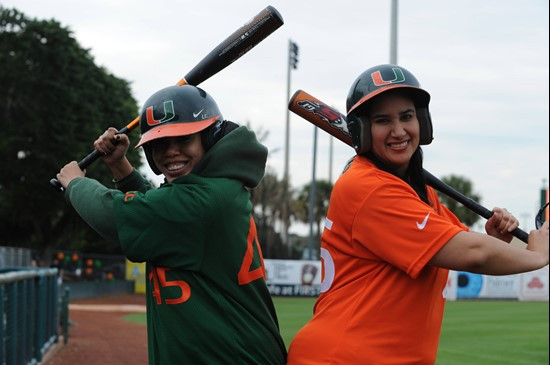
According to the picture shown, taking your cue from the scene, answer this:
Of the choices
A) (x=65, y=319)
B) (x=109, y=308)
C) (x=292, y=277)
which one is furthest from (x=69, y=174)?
(x=292, y=277)

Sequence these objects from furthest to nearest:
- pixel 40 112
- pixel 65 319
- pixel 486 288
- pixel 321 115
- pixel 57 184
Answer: pixel 486 288
pixel 40 112
pixel 65 319
pixel 321 115
pixel 57 184

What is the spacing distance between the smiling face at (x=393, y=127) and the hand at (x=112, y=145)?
50.0 inches

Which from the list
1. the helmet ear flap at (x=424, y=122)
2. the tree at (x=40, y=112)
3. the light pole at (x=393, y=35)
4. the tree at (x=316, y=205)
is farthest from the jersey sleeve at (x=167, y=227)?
the tree at (x=316, y=205)

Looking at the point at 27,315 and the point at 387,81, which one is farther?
the point at 27,315

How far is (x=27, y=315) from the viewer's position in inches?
442

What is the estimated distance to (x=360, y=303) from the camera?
328cm

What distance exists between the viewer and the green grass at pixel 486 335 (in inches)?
587

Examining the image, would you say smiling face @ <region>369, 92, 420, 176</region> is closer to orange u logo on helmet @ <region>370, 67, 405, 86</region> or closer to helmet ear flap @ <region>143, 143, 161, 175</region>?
orange u logo on helmet @ <region>370, 67, 405, 86</region>

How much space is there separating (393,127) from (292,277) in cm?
3818

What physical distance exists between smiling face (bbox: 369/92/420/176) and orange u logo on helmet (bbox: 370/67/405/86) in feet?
0.19

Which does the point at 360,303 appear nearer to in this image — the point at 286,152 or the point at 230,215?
the point at 230,215

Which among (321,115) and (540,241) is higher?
(321,115)

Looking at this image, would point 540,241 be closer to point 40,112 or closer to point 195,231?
point 195,231

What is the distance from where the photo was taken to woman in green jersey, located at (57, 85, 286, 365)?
3438 mm
